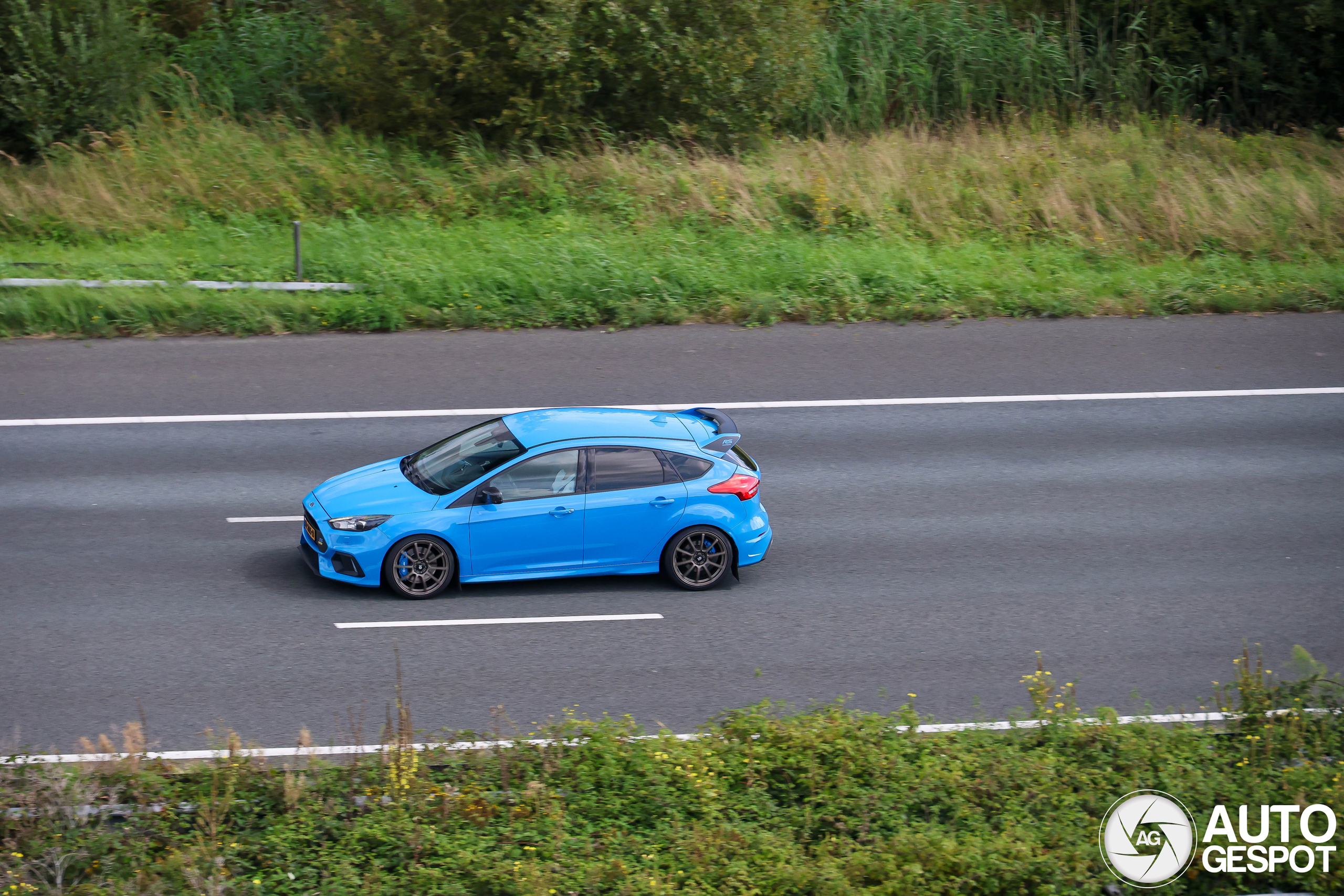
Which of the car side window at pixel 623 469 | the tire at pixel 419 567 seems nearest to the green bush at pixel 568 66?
the car side window at pixel 623 469

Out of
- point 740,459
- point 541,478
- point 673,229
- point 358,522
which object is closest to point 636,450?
point 541,478

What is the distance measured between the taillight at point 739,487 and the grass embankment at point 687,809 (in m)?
2.77

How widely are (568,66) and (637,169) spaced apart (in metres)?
2.17

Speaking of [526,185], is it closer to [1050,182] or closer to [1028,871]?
[1050,182]

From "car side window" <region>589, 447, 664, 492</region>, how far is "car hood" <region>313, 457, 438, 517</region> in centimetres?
136

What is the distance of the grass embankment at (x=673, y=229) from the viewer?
1709cm

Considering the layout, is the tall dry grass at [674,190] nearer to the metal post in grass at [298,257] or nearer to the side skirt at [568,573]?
the metal post in grass at [298,257]

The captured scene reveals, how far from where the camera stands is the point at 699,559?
10648 millimetres

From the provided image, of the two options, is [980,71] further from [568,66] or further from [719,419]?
[719,419]

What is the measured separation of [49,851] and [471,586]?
4.51 metres

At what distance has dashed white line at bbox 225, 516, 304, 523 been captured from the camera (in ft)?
38.2

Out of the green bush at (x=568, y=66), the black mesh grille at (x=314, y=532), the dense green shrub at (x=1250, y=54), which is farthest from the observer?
the dense green shrub at (x=1250, y=54)

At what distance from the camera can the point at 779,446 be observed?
13.6 m

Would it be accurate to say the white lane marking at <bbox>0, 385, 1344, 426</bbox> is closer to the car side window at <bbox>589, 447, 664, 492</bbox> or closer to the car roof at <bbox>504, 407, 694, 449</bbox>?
the car roof at <bbox>504, 407, 694, 449</bbox>
